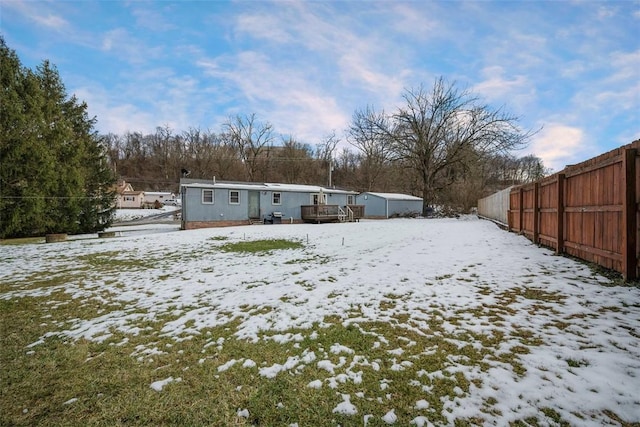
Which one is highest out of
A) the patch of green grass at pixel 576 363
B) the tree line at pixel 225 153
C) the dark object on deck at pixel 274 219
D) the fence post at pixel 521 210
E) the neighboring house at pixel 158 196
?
the tree line at pixel 225 153

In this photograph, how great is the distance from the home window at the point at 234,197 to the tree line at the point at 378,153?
35.4 ft

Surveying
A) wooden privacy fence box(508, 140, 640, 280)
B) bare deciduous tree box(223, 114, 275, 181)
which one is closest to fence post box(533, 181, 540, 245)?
wooden privacy fence box(508, 140, 640, 280)

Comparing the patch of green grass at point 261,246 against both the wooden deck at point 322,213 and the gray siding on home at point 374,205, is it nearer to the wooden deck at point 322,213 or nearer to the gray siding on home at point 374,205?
the wooden deck at point 322,213

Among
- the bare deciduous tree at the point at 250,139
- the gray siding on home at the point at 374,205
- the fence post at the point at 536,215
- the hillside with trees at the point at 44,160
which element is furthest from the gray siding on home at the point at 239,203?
the bare deciduous tree at the point at 250,139

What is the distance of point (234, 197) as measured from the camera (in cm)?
1909

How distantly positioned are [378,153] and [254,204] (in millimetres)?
23425

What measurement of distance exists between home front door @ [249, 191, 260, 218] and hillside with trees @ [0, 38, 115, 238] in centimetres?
923

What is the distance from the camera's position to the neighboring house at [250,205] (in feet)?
57.5

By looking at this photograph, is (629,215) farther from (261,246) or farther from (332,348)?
(261,246)

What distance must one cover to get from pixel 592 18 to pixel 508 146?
17989 mm

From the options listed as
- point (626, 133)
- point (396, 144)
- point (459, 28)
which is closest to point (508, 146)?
point (396, 144)

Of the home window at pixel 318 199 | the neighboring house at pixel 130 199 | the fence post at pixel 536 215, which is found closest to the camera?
the fence post at pixel 536 215

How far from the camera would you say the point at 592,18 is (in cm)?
692

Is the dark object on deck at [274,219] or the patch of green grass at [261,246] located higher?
the dark object on deck at [274,219]
